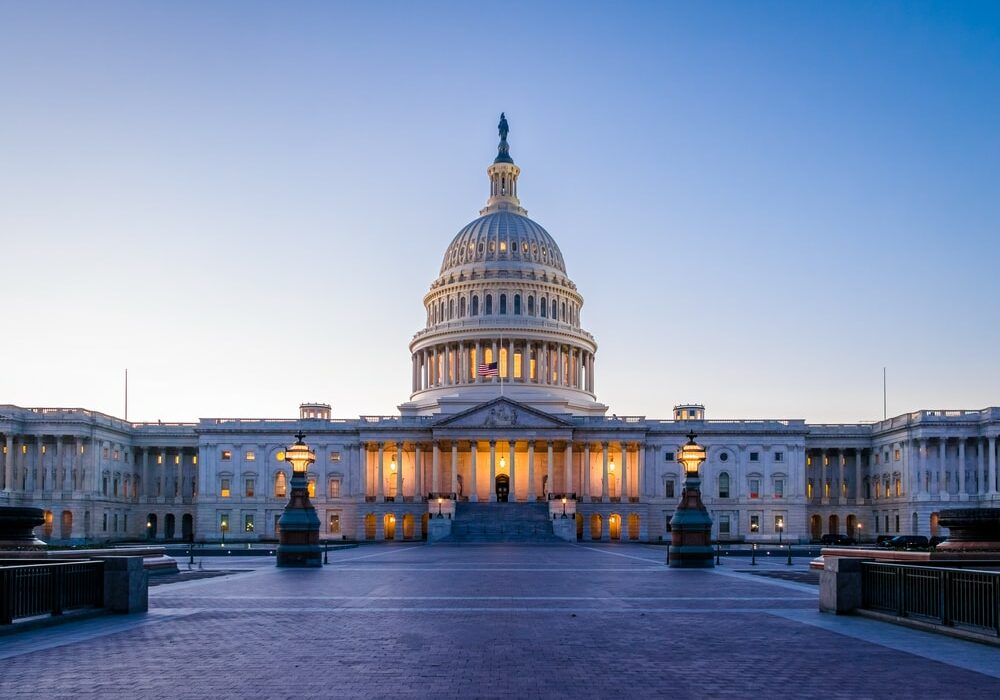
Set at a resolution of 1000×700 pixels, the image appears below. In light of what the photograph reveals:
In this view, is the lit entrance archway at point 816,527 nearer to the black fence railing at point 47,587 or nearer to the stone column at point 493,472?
the stone column at point 493,472

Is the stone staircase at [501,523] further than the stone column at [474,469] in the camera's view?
No

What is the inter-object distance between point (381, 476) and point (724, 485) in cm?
4126

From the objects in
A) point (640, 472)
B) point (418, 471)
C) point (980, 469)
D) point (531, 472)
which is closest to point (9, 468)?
point (418, 471)

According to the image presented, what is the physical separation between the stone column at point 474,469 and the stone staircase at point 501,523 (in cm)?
799

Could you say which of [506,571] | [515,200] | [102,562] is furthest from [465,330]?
[102,562]

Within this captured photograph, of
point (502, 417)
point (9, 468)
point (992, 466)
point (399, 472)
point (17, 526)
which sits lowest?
point (399, 472)

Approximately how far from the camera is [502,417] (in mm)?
121000

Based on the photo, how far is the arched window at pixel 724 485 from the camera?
12750 cm

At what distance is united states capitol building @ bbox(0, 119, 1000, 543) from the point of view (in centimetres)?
11612

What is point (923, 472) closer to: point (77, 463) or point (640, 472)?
point (640, 472)

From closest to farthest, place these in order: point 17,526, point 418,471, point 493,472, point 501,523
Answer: point 17,526, point 501,523, point 493,472, point 418,471

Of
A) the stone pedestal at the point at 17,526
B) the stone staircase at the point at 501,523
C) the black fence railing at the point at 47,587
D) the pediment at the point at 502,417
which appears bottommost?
the stone staircase at the point at 501,523

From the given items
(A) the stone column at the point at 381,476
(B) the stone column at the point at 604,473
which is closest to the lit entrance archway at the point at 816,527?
(B) the stone column at the point at 604,473

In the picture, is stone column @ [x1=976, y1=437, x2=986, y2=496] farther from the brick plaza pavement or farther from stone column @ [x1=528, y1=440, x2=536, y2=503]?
the brick plaza pavement
